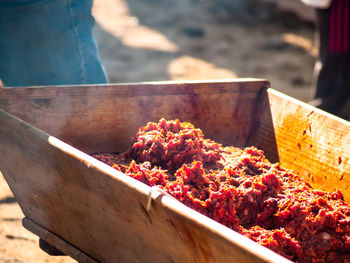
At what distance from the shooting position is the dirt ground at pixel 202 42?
610 cm

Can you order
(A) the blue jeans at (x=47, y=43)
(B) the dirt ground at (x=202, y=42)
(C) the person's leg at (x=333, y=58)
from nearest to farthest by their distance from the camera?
1. (A) the blue jeans at (x=47, y=43)
2. (C) the person's leg at (x=333, y=58)
3. (B) the dirt ground at (x=202, y=42)

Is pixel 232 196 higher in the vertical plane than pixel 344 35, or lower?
lower

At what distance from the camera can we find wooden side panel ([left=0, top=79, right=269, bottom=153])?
2471 millimetres

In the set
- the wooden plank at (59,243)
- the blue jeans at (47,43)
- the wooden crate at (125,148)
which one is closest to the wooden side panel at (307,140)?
the wooden crate at (125,148)

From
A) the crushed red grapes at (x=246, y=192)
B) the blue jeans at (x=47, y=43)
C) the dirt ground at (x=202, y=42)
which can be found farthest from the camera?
the dirt ground at (x=202, y=42)

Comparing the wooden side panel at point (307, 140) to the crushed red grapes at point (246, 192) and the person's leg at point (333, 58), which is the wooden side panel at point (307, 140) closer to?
the crushed red grapes at point (246, 192)

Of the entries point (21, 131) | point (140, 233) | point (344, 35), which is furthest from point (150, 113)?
point (344, 35)

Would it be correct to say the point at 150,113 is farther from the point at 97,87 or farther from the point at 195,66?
the point at 195,66

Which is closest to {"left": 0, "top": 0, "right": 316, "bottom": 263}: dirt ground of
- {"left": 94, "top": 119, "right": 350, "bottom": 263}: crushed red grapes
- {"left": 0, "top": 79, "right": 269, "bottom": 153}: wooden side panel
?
{"left": 0, "top": 79, "right": 269, "bottom": 153}: wooden side panel

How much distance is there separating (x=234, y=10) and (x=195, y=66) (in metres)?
2.87

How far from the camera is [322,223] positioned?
1.86 metres

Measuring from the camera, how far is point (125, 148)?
2.71 m

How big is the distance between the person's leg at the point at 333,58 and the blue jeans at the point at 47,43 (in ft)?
8.84

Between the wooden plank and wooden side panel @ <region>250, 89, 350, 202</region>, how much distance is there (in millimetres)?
1340
